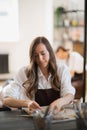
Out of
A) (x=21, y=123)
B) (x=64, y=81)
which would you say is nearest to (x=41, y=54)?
(x=64, y=81)

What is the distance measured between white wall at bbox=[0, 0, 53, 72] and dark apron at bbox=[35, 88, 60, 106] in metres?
3.55

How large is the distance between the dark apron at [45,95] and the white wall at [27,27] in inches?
140

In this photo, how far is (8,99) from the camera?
154 centimetres

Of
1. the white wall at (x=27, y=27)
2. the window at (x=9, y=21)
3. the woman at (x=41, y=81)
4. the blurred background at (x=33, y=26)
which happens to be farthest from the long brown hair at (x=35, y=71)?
the window at (x=9, y=21)

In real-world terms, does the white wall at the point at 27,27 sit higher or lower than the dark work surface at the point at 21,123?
higher

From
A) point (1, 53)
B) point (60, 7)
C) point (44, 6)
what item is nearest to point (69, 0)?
point (60, 7)

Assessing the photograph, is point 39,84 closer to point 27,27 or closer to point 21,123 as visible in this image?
point 21,123

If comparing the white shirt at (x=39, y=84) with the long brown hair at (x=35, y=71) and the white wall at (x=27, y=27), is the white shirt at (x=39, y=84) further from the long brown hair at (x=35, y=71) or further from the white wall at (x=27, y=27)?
the white wall at (x=27, y=27)

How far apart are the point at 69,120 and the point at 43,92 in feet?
1.58

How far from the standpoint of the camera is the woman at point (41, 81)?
5.41ft

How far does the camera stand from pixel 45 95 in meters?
1.68

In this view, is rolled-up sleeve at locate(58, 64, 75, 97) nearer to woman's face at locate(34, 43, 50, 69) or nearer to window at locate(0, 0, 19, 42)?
woman's face at locate(34, 43, 50, 69)

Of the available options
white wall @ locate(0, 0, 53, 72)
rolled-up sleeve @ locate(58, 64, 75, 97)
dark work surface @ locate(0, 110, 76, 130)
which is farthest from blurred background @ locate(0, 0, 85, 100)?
dark work surface @ locate(0, 110, 76, 130)

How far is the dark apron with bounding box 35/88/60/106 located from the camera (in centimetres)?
168
